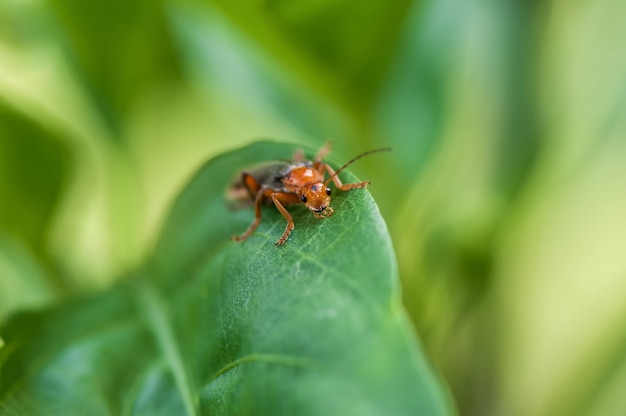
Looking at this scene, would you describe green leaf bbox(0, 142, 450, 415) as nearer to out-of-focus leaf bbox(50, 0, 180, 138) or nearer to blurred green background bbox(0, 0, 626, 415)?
blurred green background bbox(0, 0, 626, 415)

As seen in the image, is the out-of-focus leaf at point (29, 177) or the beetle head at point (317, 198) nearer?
the beetle head at point (317, 198)

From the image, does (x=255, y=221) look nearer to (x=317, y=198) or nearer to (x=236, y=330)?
(x=317, y=198)

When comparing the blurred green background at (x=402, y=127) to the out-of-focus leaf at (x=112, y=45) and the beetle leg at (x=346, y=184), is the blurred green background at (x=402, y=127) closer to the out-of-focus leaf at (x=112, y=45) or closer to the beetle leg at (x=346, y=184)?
the out-of-focus leaf at (x=112, y=45)

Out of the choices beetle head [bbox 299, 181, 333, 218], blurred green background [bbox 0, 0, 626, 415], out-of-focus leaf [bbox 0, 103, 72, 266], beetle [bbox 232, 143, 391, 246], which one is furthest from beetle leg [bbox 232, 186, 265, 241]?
out-of-focus leaf [bbox 0, 103, 72, 266]

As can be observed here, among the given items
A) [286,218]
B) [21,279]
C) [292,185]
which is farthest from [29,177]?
[286,218]

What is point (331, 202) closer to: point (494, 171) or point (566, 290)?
point (494, 171)

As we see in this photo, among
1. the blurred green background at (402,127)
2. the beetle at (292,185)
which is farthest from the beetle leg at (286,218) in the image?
the blurred green background at (402,127)

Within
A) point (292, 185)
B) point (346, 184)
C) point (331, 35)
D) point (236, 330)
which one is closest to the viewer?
point (236, 330)
